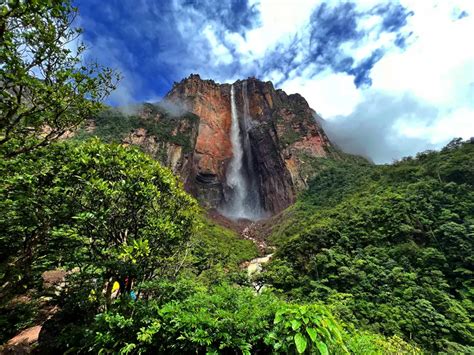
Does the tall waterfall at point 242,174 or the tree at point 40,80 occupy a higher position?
the tall waterfall at point 242,174

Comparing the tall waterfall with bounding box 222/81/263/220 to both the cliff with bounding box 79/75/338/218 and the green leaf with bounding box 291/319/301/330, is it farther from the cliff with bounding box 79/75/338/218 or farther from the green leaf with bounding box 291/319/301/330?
the green leaf with bounding box 291/319/301/330

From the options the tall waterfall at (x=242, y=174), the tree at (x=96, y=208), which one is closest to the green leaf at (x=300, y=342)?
the tree at (x=96, y=208)

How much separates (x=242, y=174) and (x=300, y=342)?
66.5 meters

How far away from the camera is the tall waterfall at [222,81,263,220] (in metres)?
62.3

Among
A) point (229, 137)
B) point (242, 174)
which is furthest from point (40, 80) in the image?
point (229, 137)

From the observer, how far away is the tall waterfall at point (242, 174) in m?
62.3

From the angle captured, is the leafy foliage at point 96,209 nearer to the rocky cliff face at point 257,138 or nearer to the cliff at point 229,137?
the cliff at point 229,137

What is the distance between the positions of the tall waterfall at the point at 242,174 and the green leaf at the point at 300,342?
56543 millimetres

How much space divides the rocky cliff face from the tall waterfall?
651mm

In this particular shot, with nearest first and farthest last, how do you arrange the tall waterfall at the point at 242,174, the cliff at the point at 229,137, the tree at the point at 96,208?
the tree at the point at 96,208 → the cliff at the point at 229,137 → the tall waterfall at the point at 242,174

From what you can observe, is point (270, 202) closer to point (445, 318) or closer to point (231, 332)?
point (445, 318)

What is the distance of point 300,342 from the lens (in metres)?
2.66

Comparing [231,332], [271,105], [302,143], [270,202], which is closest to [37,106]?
[231,332]

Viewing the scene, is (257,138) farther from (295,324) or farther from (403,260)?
(295,324)
